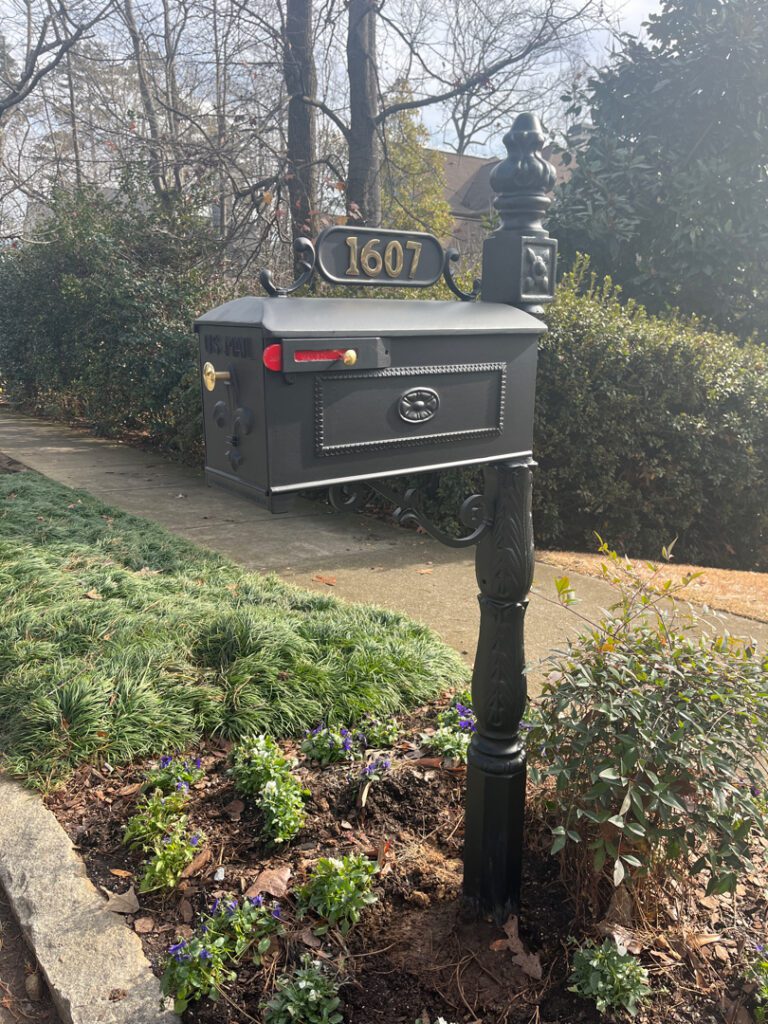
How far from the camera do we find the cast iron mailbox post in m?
1.64

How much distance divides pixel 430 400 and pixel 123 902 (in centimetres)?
165

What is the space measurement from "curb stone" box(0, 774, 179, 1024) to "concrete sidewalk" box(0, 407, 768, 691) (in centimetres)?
125

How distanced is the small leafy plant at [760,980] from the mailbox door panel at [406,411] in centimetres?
135

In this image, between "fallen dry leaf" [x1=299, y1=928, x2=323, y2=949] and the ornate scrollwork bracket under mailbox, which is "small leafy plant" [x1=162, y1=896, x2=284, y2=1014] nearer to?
"fallen dry leaf" [x1=299, y1=928, x2=323, y2=949]

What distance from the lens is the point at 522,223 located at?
2.04m

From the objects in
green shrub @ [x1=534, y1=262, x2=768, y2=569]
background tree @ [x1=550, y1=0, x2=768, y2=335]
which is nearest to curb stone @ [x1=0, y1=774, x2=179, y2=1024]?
green shrub @ [x1=534, y1=262, x2=768, y2=569]

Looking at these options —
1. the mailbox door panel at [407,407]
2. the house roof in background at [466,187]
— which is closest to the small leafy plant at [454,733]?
the mailbox door panel at [407,407]

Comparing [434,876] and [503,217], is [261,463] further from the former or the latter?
[434,876]

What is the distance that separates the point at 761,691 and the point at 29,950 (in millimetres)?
2077

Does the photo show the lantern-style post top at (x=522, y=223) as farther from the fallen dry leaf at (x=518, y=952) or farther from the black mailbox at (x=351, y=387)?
the fallen dry leaf at (x=518, y=952)

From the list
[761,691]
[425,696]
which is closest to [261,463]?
[761,691]

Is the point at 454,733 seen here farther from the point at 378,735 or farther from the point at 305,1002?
the point at 305,1002

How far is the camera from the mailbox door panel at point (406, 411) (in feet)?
5.38

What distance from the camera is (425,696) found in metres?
3.25
